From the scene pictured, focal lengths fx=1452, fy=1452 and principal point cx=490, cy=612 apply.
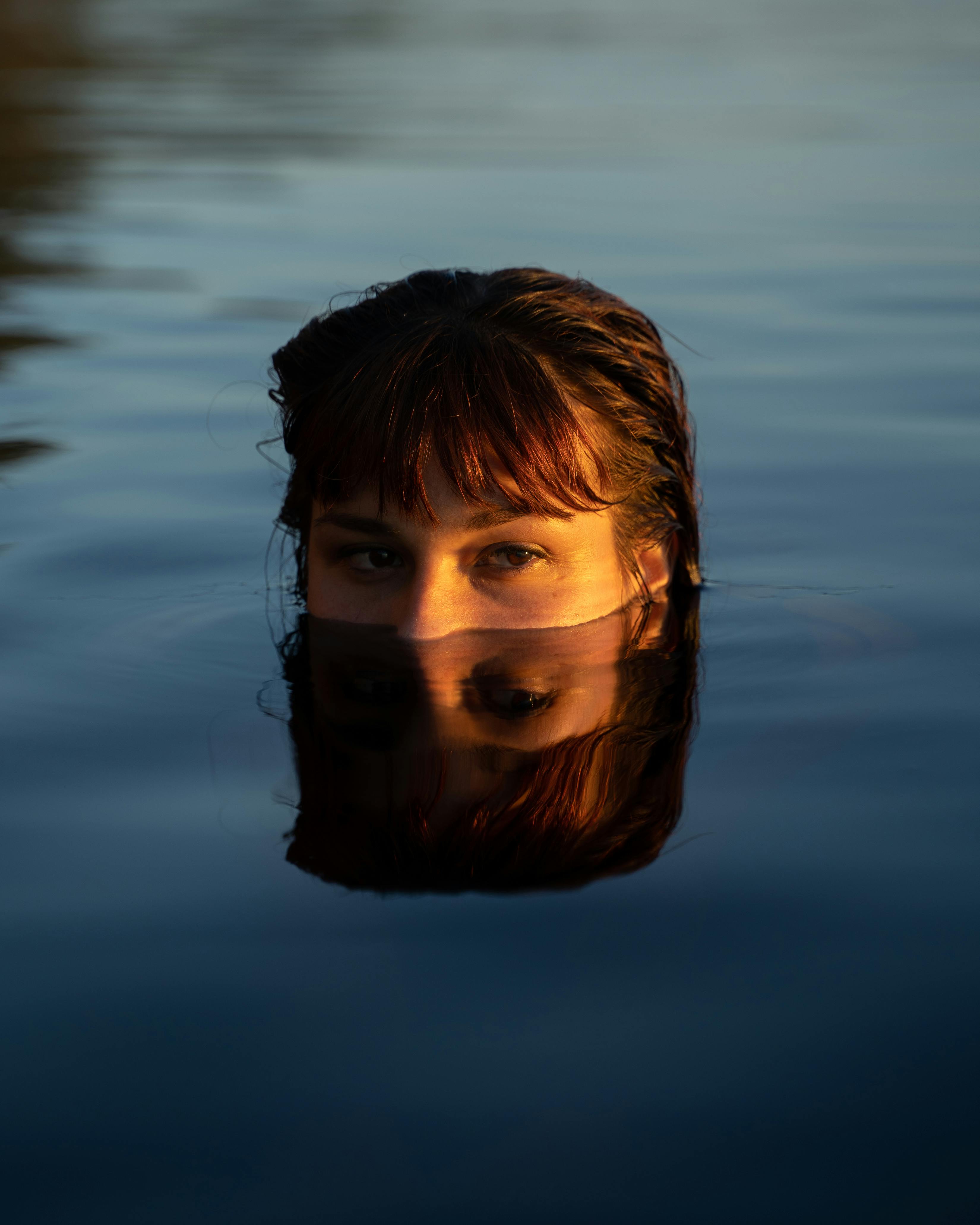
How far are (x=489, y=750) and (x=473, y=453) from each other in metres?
0.67

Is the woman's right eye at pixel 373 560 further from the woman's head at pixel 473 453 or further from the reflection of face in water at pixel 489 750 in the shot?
the reflection of face in water at pixel 489 750

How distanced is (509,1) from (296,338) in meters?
24.7

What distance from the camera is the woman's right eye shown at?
3.16m

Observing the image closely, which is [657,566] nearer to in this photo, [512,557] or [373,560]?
[512,557]

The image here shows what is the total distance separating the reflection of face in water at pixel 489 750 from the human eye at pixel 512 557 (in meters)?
0.16

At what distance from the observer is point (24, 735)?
113 inches

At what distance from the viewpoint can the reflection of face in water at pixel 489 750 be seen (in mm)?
2186

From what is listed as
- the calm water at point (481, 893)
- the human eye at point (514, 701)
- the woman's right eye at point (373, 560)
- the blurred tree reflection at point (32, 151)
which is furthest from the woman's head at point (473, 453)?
the blurred tree reflection at point (32, 151)

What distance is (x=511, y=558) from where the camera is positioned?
3125mm

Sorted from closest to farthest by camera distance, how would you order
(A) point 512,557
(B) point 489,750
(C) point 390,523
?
(B) point 489,750 < (C) point 390,523 < (A) point 512,557

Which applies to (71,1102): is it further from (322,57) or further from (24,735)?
(322,57)

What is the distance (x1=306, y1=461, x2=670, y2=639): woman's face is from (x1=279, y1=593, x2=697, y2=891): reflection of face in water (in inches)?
1.9

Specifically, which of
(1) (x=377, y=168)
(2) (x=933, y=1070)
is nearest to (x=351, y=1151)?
(2) (x=933, y=1070)

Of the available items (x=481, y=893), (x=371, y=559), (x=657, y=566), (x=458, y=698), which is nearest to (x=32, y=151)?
(x=657, y=566)
